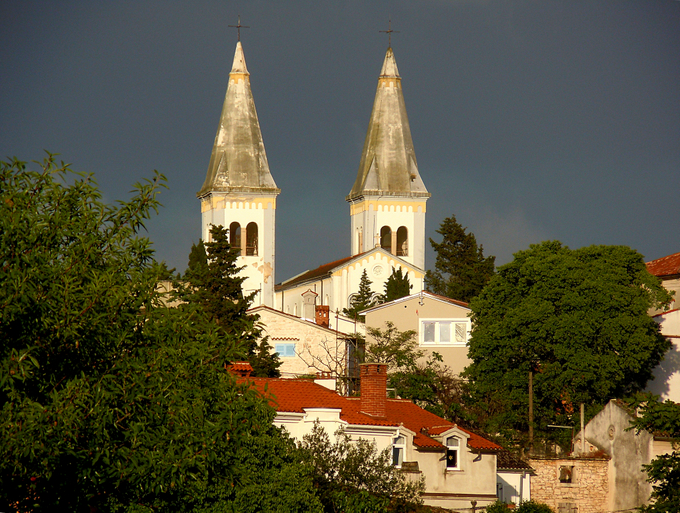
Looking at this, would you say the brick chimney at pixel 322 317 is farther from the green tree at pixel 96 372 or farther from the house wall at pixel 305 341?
the green tree at pixel 96 372

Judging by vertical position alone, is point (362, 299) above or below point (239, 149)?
below

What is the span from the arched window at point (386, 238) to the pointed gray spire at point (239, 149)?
8148 millimetres

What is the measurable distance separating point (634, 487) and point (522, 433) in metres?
6.01

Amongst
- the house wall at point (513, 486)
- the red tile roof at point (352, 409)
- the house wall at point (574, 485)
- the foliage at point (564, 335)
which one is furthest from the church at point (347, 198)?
the red tile roof at point (352, 409)

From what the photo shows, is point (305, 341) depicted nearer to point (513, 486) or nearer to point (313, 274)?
point (513, 486)

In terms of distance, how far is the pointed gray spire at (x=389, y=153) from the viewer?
8100 cm

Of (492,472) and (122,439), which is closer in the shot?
(122,439)

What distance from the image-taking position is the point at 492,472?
32.7 metres

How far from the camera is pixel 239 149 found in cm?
7869

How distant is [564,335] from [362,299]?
25869 mm

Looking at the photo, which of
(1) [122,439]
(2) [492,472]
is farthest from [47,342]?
(2) [492,472]

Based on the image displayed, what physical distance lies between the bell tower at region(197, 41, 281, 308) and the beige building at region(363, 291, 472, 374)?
2164 cm

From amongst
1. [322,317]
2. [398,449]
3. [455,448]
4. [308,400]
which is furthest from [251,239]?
[398,449]

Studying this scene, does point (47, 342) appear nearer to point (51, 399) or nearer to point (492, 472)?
point (51, 399)
